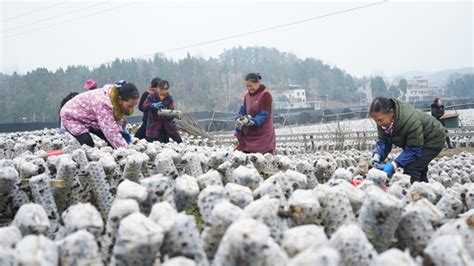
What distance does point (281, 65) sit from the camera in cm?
9750

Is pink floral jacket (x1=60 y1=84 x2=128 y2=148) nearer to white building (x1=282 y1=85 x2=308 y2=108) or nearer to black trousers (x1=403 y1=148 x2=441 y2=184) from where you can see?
black trousers (x1=403 y1=148 x2=441 y2=184)

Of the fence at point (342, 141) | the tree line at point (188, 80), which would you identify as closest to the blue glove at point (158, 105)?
the fence at point (342, 141)

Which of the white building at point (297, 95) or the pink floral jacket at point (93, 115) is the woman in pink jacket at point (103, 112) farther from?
the white building at point (297, 95)

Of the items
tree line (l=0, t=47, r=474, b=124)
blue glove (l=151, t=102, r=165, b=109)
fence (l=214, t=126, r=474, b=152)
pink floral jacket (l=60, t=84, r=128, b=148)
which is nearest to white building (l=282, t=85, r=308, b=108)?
tree line (l=0, t=47, r=474, b=124)

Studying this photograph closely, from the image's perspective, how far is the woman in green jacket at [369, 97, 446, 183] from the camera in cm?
411

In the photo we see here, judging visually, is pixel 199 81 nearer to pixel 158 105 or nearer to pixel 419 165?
pixel 158 105

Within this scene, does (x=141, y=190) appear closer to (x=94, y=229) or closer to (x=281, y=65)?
(x=94, y=229)

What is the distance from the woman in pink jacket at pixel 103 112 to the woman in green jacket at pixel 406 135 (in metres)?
2.16

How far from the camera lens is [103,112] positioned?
4.28 m

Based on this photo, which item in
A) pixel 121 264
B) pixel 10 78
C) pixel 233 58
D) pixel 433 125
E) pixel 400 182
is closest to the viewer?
pixel 121 264

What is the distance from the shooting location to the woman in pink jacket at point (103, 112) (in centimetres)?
421

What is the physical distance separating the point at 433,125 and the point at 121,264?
13.3 ft

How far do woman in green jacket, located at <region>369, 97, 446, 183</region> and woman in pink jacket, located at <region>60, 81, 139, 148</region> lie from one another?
216 centimetres

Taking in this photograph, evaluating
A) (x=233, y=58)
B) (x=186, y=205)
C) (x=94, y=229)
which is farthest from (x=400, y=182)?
(x=233, y=58)
